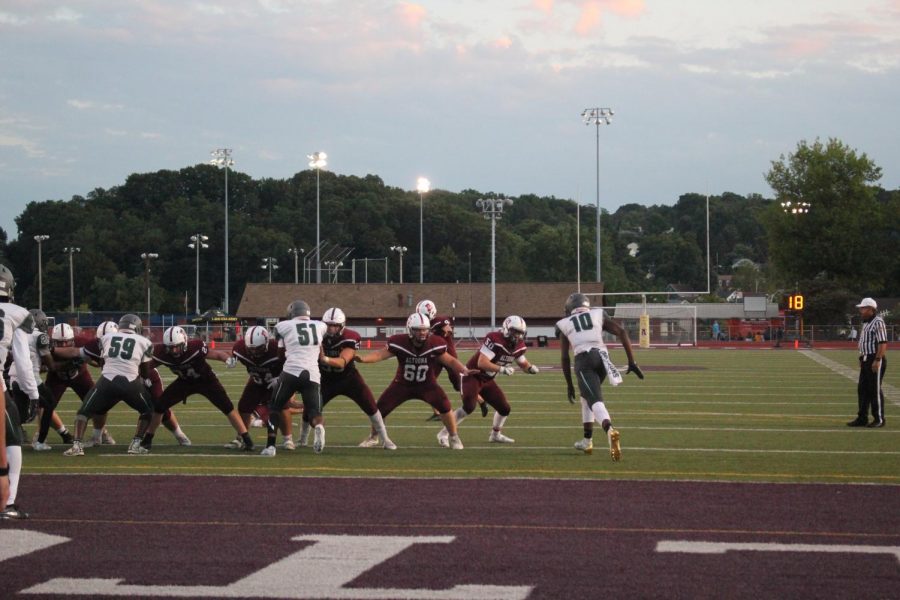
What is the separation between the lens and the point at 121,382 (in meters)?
12.9

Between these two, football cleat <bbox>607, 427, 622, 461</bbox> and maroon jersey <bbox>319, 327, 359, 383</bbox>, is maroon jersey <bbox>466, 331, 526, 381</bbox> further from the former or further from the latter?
football cleat <bbox>607, 427, 622, 461</bbox>

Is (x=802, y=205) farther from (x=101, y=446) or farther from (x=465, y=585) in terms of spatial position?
(x=465, y=585)

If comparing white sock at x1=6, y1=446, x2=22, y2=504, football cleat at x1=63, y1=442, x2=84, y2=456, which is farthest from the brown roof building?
white sock at x1=6, y1=446, x2=22, y2=504

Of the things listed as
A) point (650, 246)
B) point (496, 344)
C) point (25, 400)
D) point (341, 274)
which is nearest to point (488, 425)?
point (496, 344)

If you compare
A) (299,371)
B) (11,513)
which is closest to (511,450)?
(299,371)

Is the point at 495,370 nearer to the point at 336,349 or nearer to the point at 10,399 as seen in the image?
the point at 336,349

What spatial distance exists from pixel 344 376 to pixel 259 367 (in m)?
1.02

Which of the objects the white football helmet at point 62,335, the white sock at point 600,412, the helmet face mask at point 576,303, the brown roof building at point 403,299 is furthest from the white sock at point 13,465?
the brown roof building at point 403,299

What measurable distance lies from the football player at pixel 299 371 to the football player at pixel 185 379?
0.62m

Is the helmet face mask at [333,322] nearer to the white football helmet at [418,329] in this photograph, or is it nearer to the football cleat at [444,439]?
the white football helmet at [418,329]

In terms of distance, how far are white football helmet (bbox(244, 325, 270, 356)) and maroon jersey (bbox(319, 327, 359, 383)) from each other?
67cm

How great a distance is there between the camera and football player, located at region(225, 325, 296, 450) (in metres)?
13.6

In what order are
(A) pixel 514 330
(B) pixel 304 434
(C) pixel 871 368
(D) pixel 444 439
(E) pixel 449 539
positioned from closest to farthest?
(E) pixel 449 539
(B) pixel 304 434
(D) pixel 444 439
(A) pixel 514 330
(C) pixel 871 368

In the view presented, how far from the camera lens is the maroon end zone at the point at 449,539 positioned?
21.5 feet
